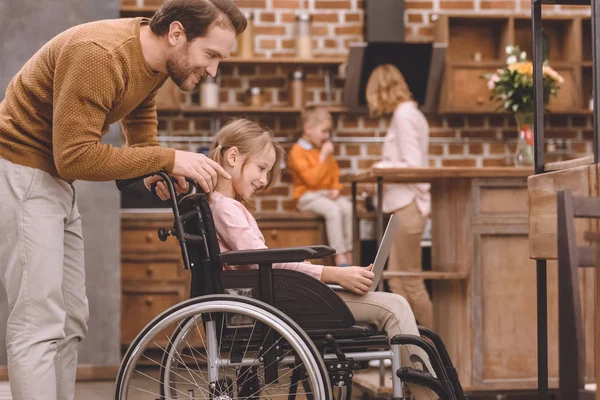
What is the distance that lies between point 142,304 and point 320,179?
1.18 m

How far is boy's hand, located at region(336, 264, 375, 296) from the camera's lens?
2176mm

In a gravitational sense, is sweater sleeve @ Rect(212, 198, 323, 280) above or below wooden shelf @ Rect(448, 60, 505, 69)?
below

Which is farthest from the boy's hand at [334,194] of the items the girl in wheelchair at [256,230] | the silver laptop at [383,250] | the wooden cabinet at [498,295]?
the silver laptop at [383,250]

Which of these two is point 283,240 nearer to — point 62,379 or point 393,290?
point 393,290

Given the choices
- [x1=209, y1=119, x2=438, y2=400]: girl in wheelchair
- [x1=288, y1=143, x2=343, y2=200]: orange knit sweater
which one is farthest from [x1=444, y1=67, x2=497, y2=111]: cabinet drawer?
[x1=209, y1=119, x2=438, y2=400]: girl in wheelchair

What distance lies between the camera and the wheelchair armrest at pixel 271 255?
77.9 inches

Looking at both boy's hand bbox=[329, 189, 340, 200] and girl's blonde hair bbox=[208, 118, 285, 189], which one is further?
boy's hand bbox=[329, 189, 340, 200]

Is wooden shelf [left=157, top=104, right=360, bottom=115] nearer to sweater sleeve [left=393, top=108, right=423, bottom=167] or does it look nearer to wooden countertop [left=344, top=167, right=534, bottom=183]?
sweater sleeve [left=393, top=108, right=423, bottom=167]

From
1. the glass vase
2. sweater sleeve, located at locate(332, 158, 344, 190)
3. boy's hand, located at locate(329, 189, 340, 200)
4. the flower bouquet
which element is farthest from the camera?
sweater sleeve, located at locate(332, 158, 344, 190)

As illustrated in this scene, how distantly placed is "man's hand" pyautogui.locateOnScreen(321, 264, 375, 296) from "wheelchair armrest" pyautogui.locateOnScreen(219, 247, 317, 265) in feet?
0.68

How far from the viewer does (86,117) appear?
200 centimetres

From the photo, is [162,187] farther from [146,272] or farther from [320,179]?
[320,179]

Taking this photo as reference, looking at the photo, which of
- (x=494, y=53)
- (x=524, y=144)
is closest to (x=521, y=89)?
(x=524, y=144)

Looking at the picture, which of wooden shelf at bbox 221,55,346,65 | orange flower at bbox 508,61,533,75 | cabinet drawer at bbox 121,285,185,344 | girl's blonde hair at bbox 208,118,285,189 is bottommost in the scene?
cabinet drawer at bbox 121,285,185,344
